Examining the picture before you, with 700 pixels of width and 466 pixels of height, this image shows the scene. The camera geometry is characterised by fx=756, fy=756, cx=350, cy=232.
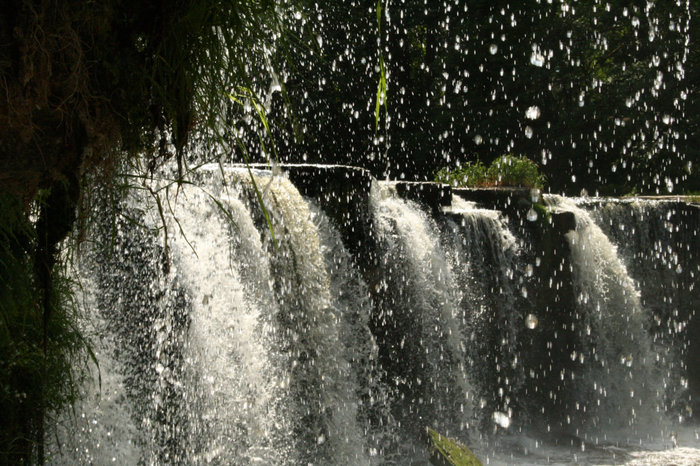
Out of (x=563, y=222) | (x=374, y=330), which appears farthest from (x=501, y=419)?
(x=374, y=330)

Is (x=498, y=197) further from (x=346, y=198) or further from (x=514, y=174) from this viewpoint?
(x=346, y=198)

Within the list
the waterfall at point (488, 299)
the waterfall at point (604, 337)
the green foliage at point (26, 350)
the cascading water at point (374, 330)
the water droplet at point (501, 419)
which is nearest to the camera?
the green foliage at point (26, 350)

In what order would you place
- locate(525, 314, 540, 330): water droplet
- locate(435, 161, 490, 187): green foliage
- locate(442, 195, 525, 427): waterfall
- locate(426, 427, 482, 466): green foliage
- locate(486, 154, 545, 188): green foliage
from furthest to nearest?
1. locate(435, 161, 490, 187): green foliage
2. locate(486, 154, 545, 188): green foliage
3. locate(525, 314, 540, 330): water droplet
4. locate(442, 195, 525, 427): waterfall
5. locate(426, 427, 482, 466): green foliage

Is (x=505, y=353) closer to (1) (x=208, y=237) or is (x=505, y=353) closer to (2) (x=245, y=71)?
(1) (x=208, y=237)

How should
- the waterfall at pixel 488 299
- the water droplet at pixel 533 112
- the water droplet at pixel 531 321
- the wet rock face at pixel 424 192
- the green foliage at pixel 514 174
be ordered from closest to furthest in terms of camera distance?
the wet rock face at pixel 424 192 < the waterfall at pixel 488 299 < the water droplet at pixel 531 321 < the green foliage at pixel 514 174 < the water droplet at pixel 533 112

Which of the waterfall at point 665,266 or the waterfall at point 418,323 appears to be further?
the waterfall at point 665,266

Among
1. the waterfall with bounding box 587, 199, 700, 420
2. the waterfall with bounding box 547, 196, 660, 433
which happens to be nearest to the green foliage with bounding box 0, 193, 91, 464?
the waterfall with bounding box 547, 196, 660, 433

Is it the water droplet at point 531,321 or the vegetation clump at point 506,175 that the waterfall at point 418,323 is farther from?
the vegetation clump at point 506,175

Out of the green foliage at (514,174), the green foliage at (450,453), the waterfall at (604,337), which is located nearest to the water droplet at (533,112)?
the green foliage at (514,174)

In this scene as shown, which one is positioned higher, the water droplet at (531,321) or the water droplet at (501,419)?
the water droplet at (531,321)

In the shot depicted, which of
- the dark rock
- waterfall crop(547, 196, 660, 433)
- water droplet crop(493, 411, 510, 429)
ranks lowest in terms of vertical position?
water droplet crop(493, 411, 510, 429)

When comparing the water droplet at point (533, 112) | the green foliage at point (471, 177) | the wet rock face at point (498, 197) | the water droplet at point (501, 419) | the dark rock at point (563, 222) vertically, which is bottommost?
the water droplet at point (501, 419)

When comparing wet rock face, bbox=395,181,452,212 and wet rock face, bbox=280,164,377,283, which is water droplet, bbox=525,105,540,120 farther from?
wet rock face, bbox=280,164,377,283

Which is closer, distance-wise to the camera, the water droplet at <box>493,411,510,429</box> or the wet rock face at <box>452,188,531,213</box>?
the water droplet at <box>493,411,510,429</box>
